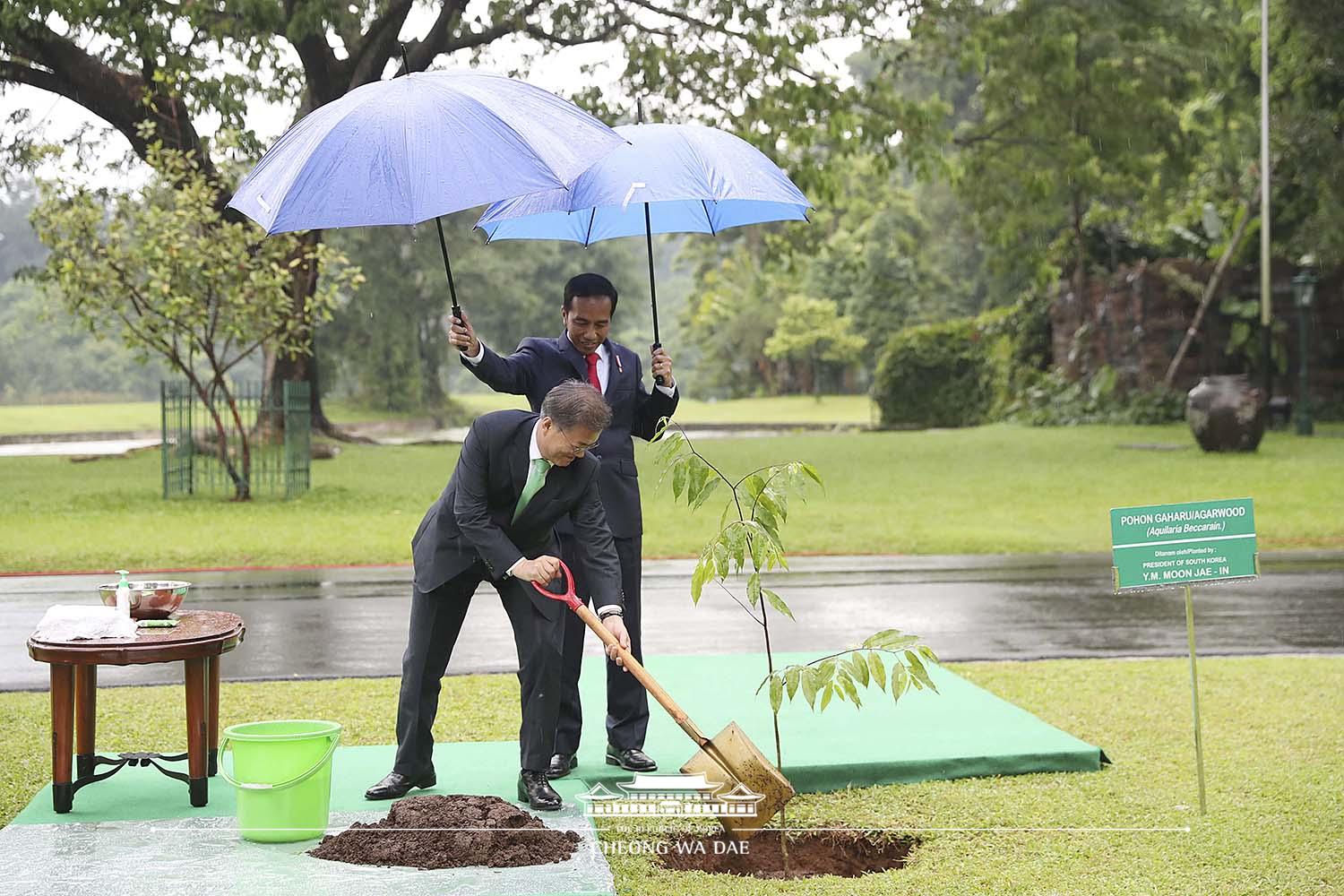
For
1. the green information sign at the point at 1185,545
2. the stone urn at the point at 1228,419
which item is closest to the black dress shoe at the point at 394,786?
the green information sign at the point at 1185,545

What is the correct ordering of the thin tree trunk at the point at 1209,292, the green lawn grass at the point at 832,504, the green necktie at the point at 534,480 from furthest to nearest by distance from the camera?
the thin tree trunk at the point at 1209,292, the green lawn grass at the point at 832,504, the green necktie at the point at 534,480

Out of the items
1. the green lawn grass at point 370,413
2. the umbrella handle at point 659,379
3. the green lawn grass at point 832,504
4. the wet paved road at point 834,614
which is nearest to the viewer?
the umbrella handle at point 659,379

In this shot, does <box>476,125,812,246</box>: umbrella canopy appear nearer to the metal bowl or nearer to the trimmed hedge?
the metal bowl

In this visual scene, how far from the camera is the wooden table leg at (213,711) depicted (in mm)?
5488

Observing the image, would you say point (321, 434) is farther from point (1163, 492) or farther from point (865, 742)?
point (865, 742)

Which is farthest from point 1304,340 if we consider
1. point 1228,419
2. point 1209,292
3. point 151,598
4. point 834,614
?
point 151,598

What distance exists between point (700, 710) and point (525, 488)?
225cm

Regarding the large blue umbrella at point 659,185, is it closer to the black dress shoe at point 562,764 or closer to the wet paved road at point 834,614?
the black dress shoe at point 562,764

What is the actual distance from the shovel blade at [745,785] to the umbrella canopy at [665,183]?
1.97 meters

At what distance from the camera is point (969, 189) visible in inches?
1041

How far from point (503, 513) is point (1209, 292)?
26199 millimetres

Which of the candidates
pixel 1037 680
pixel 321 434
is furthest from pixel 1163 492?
pixel 321 434

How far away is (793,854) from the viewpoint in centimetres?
523
